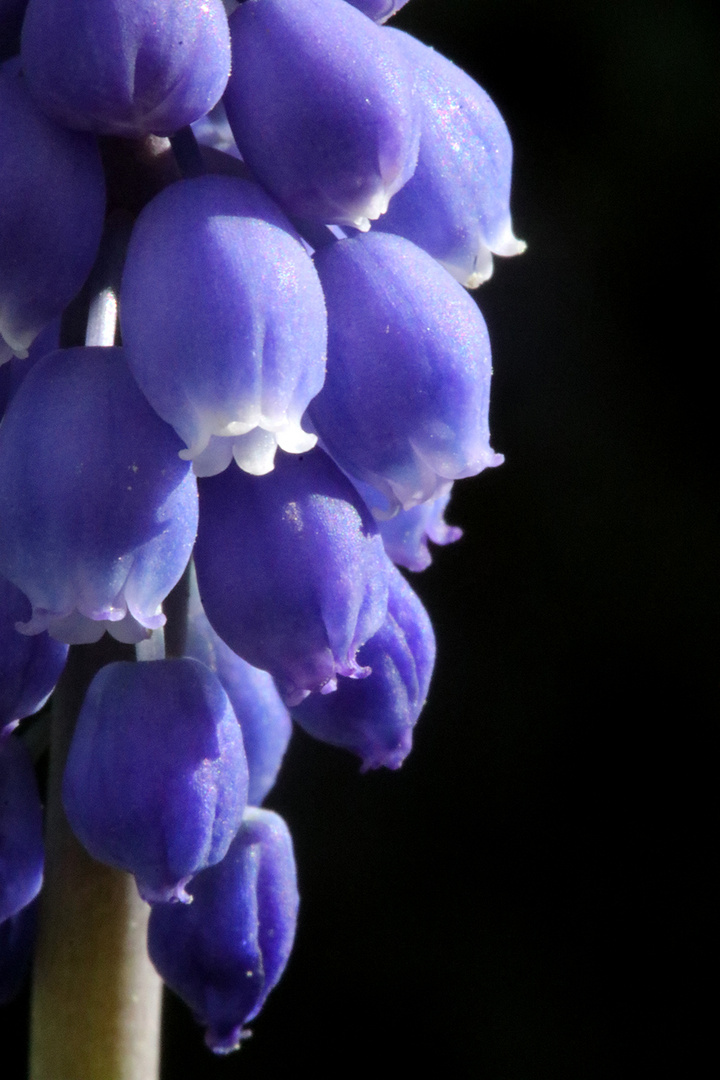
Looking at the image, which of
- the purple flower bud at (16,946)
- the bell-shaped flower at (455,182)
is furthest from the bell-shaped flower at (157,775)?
the bell-shaped flower at (455,182)

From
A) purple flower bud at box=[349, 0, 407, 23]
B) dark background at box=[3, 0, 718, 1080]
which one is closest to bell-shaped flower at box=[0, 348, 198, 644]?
purple flower bud at box=[349, 0, 407, 23]

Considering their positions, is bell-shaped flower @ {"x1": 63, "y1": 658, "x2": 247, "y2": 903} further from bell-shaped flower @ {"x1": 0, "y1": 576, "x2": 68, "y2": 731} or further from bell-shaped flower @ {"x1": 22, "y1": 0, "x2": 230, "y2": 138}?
bell-shaped flower @ {"x1": 22, "y1": 0, "x2": 230, "y2": 138}

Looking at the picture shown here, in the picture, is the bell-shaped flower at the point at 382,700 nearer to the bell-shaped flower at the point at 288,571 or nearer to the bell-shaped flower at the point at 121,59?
the bell-shaped flower at the point at 288,571

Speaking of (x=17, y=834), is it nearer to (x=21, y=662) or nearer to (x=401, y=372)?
(x=21, y=662)

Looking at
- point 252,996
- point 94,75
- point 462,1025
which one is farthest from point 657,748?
point 94,75

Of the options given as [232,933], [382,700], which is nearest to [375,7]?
[382,700]
